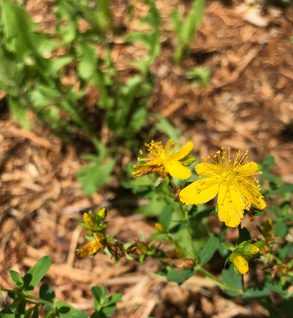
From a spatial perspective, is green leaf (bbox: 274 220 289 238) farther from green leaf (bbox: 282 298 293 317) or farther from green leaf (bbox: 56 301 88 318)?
green leaf (bbox: 56 301 88 318)

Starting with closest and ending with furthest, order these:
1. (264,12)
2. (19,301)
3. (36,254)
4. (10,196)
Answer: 1. (19,301)
2. (36,254)
3. (10,196)
4. (264,12)

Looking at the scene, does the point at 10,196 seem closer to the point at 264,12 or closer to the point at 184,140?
the point at 184,140

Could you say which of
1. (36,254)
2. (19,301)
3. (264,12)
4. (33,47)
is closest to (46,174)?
(36,254)

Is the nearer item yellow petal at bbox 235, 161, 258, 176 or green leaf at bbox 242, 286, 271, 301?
yellow petal at bbox 235, 161, 258, 176

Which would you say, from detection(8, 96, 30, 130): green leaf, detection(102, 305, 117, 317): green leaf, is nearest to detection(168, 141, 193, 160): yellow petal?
detection(102, 305, 117, 317): green leaf

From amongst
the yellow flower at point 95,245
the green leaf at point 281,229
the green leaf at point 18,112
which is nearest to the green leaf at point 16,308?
the yellow flower at point 95,245

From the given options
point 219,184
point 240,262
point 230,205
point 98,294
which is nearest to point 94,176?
point 98,294
